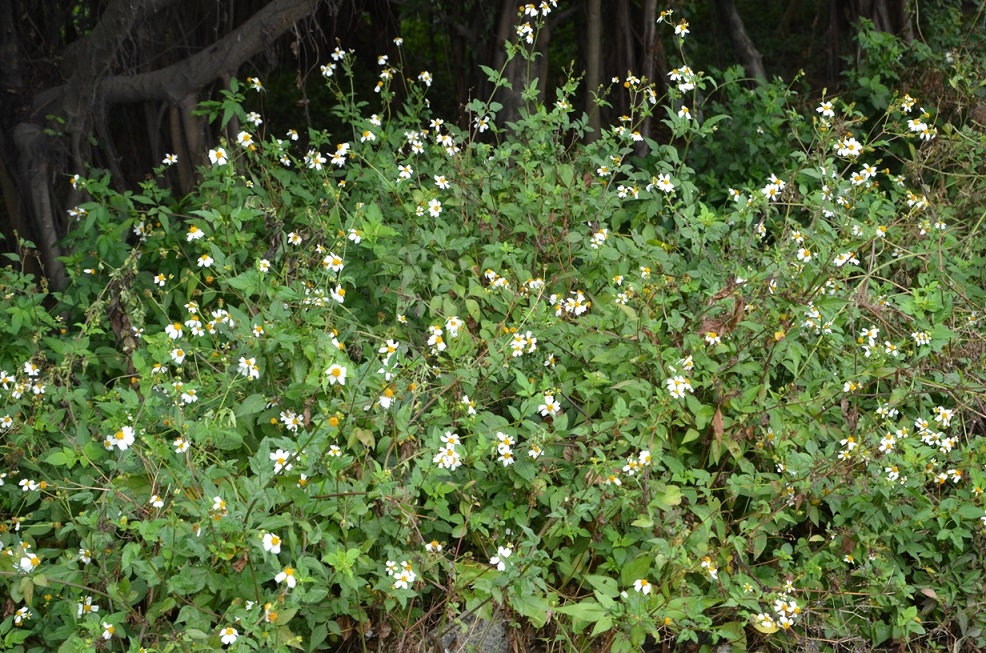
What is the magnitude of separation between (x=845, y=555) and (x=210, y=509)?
159 centimetres

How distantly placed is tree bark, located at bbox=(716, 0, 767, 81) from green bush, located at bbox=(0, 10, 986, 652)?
193cm

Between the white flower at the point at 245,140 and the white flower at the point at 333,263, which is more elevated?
the white flower at the point at 245,140

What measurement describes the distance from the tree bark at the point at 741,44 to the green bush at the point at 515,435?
6.34 ft

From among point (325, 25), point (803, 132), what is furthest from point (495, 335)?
point (325, 25)

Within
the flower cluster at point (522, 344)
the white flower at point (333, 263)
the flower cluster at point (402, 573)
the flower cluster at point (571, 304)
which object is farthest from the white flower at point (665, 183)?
the flower cluster at point (402, 573)

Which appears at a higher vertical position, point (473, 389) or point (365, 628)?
point (473, 389)

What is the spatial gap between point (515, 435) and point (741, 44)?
3.44 metres

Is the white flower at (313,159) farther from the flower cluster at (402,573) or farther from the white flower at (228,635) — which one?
the white flower at (228,635)

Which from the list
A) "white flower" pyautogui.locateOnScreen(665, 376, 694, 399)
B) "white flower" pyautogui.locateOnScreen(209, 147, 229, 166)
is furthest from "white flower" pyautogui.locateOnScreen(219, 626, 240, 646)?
"white flower" pyautogui.locateOnScreen(209, 147, 229, 166)

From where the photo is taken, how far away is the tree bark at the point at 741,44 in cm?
527

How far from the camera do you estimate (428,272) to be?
3.22 meters

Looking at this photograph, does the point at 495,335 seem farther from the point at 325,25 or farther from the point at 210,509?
the point at 325,25

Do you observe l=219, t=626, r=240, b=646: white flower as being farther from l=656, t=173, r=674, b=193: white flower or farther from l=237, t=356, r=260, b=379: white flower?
l=656, t=173, r=674, b=193: white flower

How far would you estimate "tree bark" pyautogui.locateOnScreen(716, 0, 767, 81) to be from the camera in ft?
17.3
